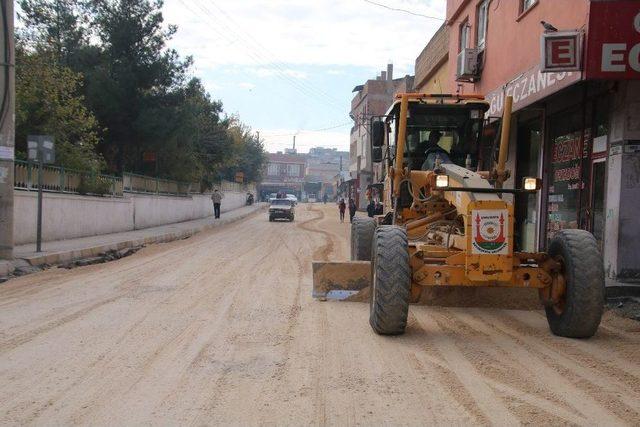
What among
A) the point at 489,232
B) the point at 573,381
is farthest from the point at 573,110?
the point at 573,381

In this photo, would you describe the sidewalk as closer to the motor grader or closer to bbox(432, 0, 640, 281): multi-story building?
the motor grader

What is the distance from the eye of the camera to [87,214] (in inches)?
797

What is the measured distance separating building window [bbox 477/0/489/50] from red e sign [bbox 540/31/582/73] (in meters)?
7.16

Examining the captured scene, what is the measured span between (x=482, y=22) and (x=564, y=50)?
8.33 metres

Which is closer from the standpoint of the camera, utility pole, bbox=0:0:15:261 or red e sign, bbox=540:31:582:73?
red e sign, bbox=540:31:582:73

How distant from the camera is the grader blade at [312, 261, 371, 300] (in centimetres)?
870

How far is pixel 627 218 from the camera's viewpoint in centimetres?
907

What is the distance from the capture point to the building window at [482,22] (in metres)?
16.2

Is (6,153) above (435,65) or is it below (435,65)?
below

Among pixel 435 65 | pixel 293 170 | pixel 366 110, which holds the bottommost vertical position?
pixel 293 170

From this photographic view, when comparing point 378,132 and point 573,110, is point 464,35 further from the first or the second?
point 378,132

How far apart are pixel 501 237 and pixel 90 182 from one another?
17264 millimetres

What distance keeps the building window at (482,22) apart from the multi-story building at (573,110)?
0.19 m

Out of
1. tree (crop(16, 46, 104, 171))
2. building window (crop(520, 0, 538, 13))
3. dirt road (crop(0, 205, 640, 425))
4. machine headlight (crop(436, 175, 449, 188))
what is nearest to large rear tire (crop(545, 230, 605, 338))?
dirt road (crop(0, 205, 640, 425))
